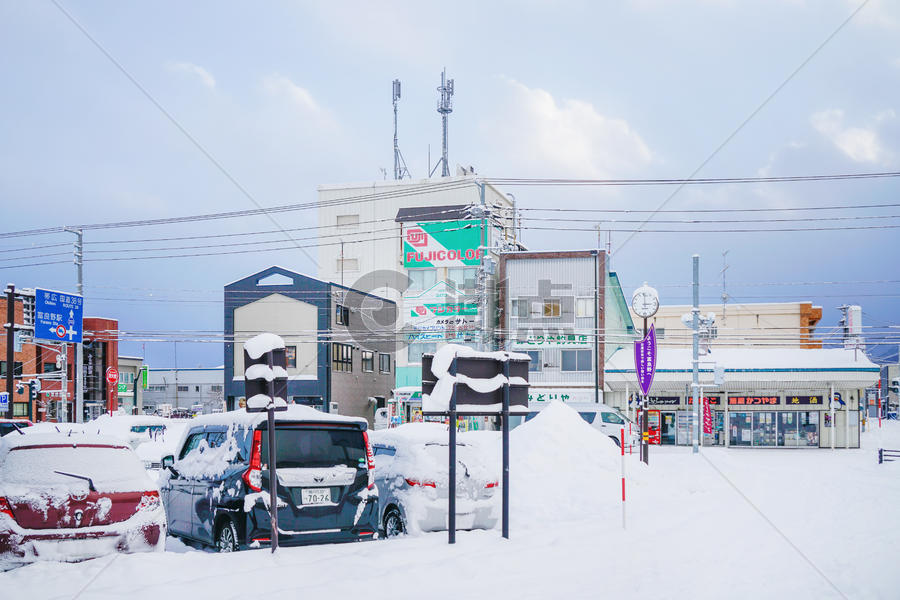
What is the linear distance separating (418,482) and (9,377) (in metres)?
27.8

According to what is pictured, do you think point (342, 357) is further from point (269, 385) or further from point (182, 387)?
point (182, 387)

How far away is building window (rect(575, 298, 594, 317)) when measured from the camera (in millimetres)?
45625

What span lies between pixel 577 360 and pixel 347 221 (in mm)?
32429

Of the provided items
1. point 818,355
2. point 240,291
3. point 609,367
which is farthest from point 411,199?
point 818,355

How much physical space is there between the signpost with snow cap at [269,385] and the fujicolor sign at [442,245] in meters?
49.5

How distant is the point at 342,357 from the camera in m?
54.8

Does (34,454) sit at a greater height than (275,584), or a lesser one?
greater

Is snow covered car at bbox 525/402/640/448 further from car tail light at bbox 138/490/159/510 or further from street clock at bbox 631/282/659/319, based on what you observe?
car tail light at bbox 138/490/159/510

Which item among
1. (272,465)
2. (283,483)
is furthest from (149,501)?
(283,483)

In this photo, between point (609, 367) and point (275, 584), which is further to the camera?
point (609, 367)

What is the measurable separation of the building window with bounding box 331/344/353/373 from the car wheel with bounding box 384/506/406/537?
135 ft

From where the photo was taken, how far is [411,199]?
6944 cm

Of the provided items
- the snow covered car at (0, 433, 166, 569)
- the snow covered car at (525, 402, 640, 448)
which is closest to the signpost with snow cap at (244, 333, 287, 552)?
the snow covered car at (0, 433, 166, 569)

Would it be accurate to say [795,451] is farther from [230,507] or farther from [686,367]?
[230,507]
